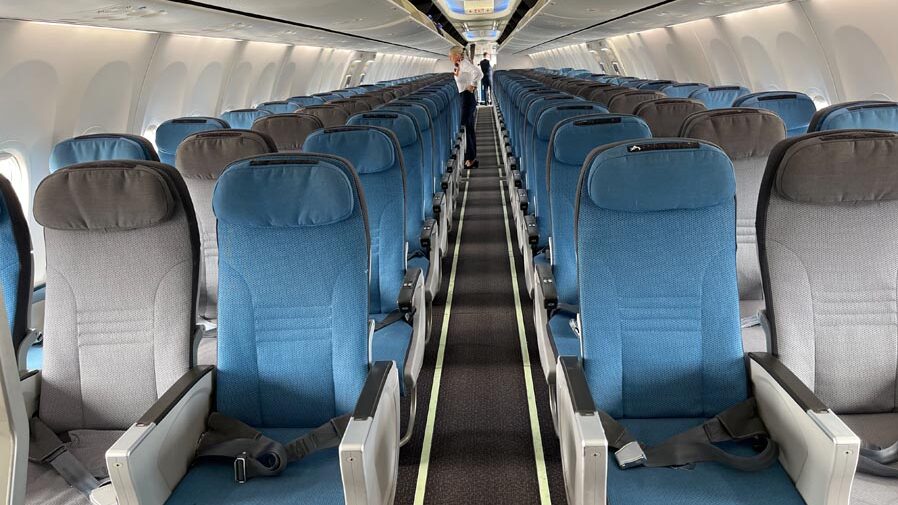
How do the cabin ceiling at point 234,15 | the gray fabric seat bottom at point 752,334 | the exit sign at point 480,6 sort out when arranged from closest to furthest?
the gray fabric seat bottom at point 752,334 → the cabin ceiling at point 234,15 → the exit sign at point 480,6

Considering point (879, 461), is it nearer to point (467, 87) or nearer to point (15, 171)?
point (15, 171)

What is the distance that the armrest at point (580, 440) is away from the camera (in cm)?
191

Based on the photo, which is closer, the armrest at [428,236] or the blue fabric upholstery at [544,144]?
the armrest at [428,236]

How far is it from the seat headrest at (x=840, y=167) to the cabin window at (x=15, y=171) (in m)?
5.51

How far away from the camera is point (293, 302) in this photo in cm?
251

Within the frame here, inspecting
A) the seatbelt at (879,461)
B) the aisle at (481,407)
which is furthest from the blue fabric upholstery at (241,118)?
the seatbelt at (879,461)

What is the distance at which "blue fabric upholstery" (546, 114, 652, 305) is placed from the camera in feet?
12.1

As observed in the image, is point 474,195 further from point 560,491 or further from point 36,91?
point 560,491

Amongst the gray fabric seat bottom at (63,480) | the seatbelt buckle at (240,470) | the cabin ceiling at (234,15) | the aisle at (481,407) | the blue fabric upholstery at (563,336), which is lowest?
the aisle at (481,407)

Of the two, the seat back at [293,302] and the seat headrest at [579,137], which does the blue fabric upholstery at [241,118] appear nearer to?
the seat headrest at [579,137]

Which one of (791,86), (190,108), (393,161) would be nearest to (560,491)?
(393,161)

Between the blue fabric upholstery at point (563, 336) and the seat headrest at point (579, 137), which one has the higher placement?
the seat headrest at point (579, 137)

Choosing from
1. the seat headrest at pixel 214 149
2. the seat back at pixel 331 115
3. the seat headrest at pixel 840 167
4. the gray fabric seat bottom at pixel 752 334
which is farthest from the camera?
the seat back at pixel 331 115

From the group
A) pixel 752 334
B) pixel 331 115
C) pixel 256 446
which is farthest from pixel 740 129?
pixel 331 115
